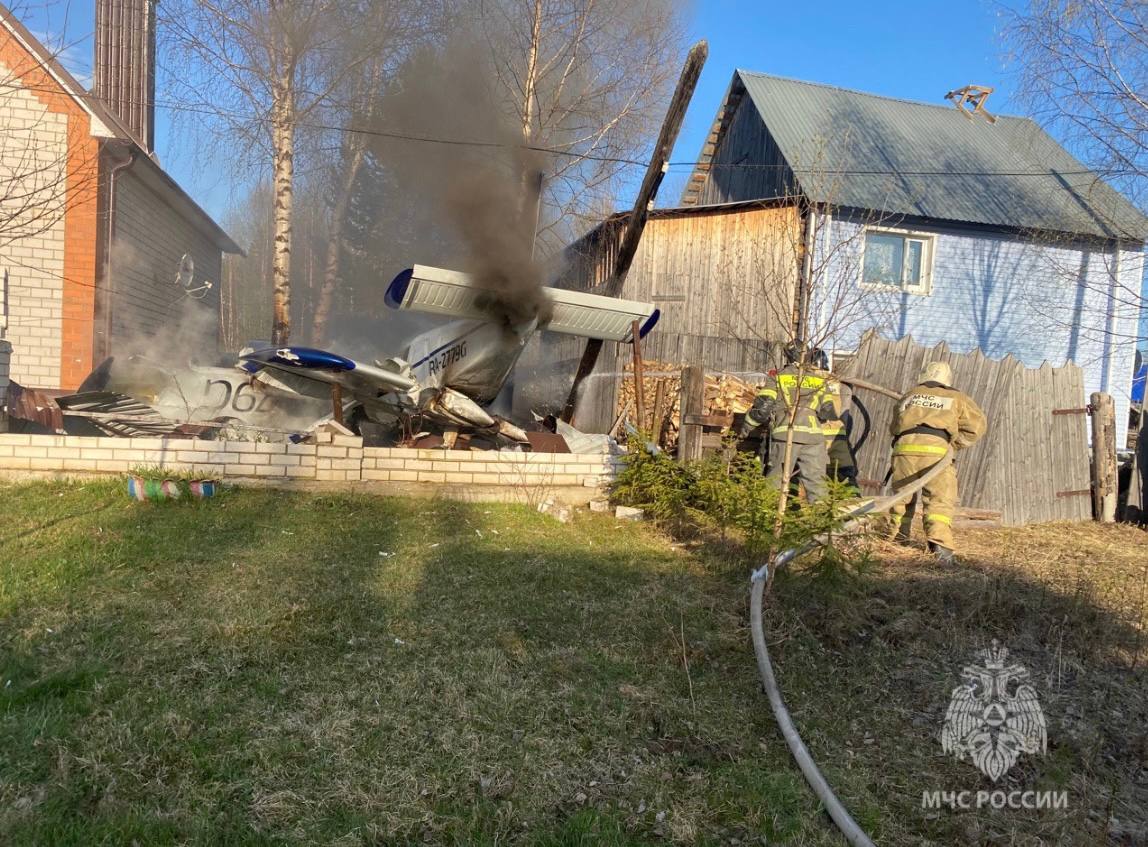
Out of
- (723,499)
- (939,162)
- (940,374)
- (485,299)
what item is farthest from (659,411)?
(939,162)

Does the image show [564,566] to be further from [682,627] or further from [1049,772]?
[1049,772]

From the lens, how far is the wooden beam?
638 centimetres

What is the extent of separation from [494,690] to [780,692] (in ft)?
4.21

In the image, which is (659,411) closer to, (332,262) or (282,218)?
(282,218)

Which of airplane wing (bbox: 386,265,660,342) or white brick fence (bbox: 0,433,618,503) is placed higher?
airplane wing (bbox: 386,265,660,342)

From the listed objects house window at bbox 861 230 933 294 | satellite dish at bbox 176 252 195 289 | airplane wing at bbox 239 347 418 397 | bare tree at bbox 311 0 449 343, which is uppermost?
bare tree at bbox 311 0 449 343

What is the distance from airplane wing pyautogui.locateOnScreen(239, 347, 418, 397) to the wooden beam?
2.62 metres

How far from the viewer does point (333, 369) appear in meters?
6.47

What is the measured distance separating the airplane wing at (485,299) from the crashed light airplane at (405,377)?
0.4 inches

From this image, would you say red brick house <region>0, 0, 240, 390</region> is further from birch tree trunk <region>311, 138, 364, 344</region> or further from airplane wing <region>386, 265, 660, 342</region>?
airplane wing <region>386, 265, 660, 342</region>

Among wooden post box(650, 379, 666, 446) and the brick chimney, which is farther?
the brick chimney

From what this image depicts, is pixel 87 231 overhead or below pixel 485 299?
overhead

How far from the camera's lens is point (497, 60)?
32.0 ft

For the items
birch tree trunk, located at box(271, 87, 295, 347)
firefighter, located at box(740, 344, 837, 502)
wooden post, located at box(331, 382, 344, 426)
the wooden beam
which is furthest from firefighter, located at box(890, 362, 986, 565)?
birch tree trunk, located at box(271, 87, 295, 347)
